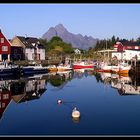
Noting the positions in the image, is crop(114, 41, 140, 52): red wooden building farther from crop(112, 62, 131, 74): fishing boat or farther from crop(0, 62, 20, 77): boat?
crop(0, 62, 20, 77): boat

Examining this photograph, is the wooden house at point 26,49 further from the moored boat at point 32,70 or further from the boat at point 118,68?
the boat at point 118,68

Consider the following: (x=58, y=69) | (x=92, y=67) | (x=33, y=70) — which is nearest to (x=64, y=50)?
(x=92, y=67)

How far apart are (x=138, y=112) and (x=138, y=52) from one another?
4950cm

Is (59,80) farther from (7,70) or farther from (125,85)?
(125,85)

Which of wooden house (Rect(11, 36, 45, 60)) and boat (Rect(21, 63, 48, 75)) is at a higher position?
wooden house (Rect(11, 36, 45, 60))

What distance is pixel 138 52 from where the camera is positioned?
2534 inches

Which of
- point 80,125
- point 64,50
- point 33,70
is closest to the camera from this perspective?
point 80,125

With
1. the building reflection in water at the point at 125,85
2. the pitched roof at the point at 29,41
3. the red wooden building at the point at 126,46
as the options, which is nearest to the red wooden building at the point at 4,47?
the pitched roof at the point at 29,41

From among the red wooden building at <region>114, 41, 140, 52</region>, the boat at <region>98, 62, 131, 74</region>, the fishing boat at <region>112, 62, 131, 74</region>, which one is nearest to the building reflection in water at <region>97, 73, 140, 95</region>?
the fishing boat at <region>112, 62, 131, 74</region>

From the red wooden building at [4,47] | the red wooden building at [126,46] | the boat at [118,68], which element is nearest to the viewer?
the boat at [118,68]

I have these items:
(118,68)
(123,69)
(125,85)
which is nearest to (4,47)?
(118,68)

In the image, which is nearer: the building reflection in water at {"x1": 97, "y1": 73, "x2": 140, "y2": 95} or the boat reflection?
the building reflection in water at {"x1": 97, "y1": 73, "x2": 140, "y2": 95}

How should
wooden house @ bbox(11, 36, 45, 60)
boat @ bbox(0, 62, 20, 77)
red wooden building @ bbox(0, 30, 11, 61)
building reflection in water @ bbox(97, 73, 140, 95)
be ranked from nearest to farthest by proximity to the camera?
building reflection in water @ bbox(97, 73, 140, 95) < boat @ bbox(0, 62, 20, 77) < red wooden building @ bbox(0, 30, 11, 61) < wooden house @ bbox(11, 36, 45, 60)
